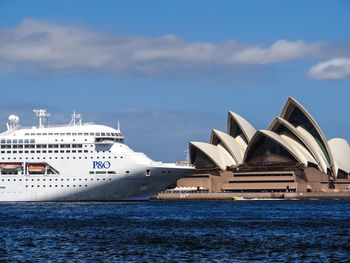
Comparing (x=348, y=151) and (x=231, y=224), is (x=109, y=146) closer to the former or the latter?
(x=231, y=224)

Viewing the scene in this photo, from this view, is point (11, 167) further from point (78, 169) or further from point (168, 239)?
point (168, 239)

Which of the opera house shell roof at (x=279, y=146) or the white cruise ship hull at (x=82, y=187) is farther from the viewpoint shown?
the opera house shell roof at (x=279, y=146)

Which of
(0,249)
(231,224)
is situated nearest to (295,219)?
(231,224)

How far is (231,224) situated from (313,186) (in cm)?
6803

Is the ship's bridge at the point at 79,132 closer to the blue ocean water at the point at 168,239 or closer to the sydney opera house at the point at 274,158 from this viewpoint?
the blue ocean water at the point at 168,239

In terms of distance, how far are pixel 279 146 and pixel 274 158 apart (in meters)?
2.21

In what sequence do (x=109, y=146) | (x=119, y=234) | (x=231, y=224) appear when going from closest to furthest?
(x=119, y=234), (x=231, y=224), (x=109, y=146)

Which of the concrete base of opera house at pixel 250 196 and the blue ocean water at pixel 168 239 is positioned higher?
the concrete base of opera house at pixel 250 196

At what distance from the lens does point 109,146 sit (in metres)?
70.8

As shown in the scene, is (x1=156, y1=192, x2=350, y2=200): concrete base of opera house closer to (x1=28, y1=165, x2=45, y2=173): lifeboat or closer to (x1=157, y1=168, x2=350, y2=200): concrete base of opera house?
(x1=157, y1=168, x2=350, y2=200): concrete base of opera house

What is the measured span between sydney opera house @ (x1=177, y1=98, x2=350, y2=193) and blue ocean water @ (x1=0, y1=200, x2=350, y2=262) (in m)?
58.6

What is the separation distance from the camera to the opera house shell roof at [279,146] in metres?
107

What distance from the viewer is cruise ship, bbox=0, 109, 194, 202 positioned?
69812mm

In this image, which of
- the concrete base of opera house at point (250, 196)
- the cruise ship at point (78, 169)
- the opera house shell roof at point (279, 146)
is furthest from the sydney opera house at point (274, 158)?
the cruise ship at point (78, 169)
